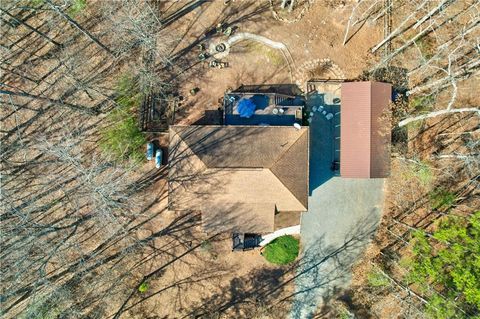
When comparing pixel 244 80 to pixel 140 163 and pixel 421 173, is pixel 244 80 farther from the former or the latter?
pixel 421 173

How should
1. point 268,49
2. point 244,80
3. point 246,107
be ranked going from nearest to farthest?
point 246,107, point 244,80, point 268,49

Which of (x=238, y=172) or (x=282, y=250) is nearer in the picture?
(x=238, y=172)

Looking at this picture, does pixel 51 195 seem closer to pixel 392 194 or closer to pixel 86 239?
pixel 86 239

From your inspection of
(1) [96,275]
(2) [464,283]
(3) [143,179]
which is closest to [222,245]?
(3) [143,179]

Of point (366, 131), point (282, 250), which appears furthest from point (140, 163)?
point (366, 131)

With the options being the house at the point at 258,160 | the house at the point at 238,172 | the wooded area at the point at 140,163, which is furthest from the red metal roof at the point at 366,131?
the house at the point at 238,172

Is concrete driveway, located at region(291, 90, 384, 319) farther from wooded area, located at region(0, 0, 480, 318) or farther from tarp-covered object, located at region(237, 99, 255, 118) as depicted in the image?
tarp-covered object, located at region(237, 99, 255, 118)
